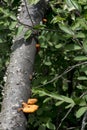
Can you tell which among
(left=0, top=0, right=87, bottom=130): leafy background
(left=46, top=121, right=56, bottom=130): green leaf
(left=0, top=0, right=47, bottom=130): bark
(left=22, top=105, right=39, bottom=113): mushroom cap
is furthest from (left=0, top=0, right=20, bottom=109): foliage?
(left=46, top=121, right=56, bottom=130): green leaf

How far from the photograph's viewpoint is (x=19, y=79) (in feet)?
7.19

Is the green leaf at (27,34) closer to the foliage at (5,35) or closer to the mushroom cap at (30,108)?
the foliage at (5,35)

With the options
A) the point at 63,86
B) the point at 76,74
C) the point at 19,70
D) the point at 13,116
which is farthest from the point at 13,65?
the point at 76,74

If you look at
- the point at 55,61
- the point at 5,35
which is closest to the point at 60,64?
the point at 55,61

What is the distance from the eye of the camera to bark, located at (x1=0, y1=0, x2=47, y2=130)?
2.02m

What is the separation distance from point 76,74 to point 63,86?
0.80 feet

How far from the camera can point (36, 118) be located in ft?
7.63

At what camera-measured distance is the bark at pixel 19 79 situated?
202 centimetres

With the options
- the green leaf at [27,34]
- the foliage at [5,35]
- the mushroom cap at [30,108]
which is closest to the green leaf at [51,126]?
the mushroom cap at [30,108]

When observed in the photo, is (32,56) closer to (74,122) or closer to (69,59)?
(69,59)

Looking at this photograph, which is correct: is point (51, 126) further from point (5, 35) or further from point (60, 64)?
point (5, 35)

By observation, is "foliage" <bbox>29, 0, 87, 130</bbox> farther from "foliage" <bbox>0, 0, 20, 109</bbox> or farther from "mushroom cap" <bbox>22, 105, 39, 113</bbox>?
"foliage" <bbox>0, 0, 20, 109</bbox>

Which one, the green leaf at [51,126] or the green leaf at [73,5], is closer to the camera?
the green leaf at [73,5]

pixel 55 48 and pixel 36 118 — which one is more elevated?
pixel 55 48
